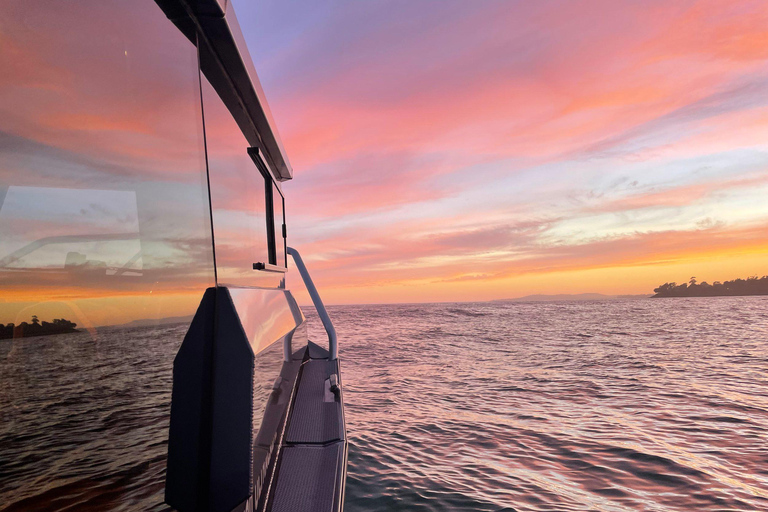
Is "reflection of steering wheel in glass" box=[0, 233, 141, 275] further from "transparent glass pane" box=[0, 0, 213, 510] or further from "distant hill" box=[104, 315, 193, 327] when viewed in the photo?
"distant hill" box=[104, 315, 193, 327]

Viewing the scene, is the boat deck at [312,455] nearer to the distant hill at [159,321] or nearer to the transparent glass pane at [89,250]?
the transparent glass pane at [89,250]

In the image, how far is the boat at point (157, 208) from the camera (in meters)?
Result: 0.77

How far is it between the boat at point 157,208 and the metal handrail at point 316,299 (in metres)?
2.38

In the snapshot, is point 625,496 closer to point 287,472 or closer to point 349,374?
point 287,472

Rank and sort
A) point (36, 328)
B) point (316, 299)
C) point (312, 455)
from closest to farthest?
point (36, 328), point (312, 455), point (316, 299)

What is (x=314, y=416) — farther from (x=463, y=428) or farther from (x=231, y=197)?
(x=463, y=428)

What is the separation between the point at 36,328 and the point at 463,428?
646 centimetres

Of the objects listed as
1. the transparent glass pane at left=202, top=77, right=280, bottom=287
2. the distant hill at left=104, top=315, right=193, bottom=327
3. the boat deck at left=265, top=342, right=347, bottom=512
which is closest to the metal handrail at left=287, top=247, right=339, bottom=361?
the boat deck at left=265, top=342, right=347, bottom=512

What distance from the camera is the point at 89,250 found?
91 cm

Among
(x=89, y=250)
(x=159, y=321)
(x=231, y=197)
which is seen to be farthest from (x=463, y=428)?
(x=89, y=250)

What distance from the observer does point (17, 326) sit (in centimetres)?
73

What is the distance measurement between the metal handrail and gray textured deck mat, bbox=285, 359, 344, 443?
0.48m

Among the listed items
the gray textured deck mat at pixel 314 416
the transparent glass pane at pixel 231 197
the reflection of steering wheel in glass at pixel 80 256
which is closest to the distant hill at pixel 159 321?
the reflection of steering wheel in glass at pixel 80 256

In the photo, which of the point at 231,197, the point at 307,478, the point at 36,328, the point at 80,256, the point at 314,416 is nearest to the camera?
the point at 36,328
